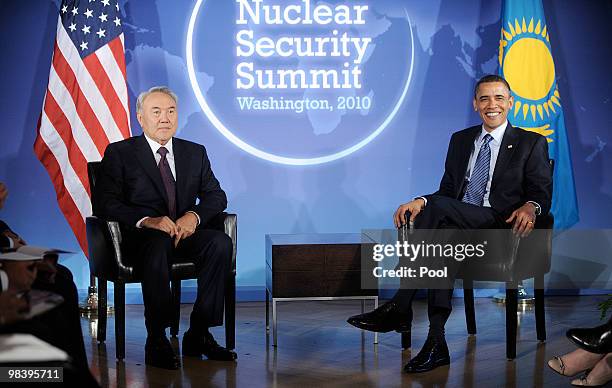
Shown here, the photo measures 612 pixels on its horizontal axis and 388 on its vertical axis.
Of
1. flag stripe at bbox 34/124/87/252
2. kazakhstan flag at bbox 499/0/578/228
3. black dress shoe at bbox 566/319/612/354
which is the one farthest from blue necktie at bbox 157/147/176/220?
kazakhstan flag at bbox 499/0/578/228

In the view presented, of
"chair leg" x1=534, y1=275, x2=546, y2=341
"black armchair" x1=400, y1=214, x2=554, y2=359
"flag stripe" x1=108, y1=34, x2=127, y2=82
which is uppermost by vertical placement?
"flag stripe" x1=108, y1=34, x2=127, y2=82

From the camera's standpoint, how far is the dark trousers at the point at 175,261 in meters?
4.08

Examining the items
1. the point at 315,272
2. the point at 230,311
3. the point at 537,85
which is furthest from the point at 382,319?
the point at 537,85

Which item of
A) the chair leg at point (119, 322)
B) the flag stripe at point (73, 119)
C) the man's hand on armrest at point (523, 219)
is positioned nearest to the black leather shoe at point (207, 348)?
the chair leg at point (119, 322)

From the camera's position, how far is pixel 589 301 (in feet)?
20.2

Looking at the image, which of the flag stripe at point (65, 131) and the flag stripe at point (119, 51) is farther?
the flag stripe at point (119, 51)

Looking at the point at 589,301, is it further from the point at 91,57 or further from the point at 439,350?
the point at 91,57

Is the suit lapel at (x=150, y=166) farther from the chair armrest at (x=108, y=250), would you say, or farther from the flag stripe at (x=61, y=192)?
the flag stripe at (x=61, y=192)

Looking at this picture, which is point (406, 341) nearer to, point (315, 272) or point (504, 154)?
point (315, 272)

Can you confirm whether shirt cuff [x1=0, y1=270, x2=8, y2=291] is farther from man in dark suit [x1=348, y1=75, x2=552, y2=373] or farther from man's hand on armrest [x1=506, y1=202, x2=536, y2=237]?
man's hand on armrest [x1=506, y1=202, x2=536, y2=237]

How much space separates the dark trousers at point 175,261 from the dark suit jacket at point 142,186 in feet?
0.51

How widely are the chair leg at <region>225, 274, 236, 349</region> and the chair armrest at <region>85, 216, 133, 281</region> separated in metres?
0.51

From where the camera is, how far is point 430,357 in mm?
3959

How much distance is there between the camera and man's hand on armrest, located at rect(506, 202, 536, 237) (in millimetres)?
4176
